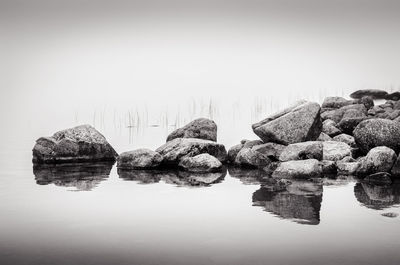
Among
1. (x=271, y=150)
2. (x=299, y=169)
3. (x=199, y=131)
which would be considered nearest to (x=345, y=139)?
(x=271, y=150)

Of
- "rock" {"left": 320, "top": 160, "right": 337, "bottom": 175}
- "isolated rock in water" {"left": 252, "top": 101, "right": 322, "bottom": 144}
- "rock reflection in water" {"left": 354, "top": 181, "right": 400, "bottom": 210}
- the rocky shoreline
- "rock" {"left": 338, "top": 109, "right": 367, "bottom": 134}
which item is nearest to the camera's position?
"rock reflection in water" {"left": 354, "top": 181, "right": 400, "bottom": 210}

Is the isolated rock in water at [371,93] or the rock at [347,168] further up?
the isolated rock in water at [371,93]

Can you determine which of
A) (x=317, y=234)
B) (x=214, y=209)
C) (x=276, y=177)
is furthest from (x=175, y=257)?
(x=276, y=177)

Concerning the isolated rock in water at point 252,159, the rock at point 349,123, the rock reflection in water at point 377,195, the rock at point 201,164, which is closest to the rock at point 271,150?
the isolated rock in water at point 252,159

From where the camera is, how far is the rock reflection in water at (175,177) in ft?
53.6

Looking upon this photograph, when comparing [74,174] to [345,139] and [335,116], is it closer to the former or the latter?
[345,139]

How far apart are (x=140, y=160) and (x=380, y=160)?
9565 mm

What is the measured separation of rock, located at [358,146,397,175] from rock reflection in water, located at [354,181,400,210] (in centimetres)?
119

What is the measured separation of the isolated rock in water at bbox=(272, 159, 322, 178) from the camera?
16516 millimetres

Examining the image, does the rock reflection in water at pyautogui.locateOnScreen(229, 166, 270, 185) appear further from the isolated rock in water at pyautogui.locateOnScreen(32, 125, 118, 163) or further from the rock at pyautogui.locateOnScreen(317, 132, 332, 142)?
the isolated rock in water at pyautogui.locateOnScreen(32, 125, 118, 163)

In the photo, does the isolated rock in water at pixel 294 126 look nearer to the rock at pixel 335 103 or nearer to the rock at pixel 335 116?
the rock at pixel 335 116

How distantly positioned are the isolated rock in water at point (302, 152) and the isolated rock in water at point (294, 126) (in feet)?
4.75

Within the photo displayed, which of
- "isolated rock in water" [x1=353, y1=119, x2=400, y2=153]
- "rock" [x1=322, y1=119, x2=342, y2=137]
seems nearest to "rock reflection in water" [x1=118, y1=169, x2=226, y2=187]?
"isolated rock in water" [x1=353, y1=119, x2=400, y2=153]

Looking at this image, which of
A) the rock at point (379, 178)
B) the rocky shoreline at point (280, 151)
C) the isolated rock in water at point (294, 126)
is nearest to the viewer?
the rock at point (379, 178)
